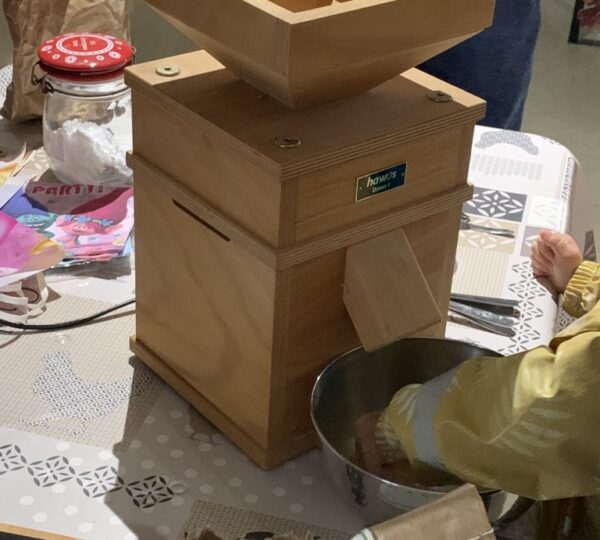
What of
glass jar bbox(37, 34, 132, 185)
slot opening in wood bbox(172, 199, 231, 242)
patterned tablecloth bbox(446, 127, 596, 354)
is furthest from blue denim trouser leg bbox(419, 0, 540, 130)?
slot opening in wood bbox(172, 199, 231, 242)

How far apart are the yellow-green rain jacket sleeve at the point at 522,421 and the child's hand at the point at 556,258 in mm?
304

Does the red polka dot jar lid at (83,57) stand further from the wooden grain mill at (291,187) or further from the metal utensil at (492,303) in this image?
the metal utensil at (492,303)

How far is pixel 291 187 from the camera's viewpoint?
723mm

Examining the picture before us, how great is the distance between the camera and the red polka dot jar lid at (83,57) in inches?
44.9

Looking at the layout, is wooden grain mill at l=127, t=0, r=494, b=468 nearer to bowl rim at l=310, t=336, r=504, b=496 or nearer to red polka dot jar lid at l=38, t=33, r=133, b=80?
bowl rim at l=310, t=336, r=504, b=496

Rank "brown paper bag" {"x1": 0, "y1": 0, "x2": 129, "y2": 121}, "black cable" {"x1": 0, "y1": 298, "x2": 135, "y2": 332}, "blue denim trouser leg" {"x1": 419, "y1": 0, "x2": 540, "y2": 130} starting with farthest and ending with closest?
"blue denim trouser leg" {"x1": 419, "y1": 0, "x2": 540, "y2": 130}
"brown paper bag" {"x1": 0, "y1": 0, "x2": 129, "y2": 121}
"black cable" {"x1": 0, "y1": 298, "x2": 135, "y2": 332}

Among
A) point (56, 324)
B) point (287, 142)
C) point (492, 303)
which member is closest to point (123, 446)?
point (56, 324)

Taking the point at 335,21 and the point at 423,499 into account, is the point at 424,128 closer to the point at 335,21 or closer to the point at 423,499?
the point at 335,21

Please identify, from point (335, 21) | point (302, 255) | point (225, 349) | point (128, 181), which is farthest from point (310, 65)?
point (128, 181)

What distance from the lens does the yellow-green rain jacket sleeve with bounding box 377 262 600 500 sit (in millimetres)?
688

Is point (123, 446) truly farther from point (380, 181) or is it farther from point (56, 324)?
point (380, 181)

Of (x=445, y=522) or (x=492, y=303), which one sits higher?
(x=445, y=522)

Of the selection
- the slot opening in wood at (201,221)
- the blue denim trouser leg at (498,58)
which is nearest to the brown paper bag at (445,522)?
the slot opening in wood at (201,221)

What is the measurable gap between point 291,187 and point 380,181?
0.09 m
